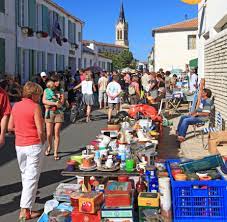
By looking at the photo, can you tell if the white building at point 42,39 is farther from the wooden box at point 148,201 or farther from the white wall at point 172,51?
the wooden box at point 148,201

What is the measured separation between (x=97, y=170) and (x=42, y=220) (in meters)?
0.92

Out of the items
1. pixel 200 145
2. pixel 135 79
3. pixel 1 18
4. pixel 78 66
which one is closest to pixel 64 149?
pixel 200 145

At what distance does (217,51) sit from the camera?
11.4 m

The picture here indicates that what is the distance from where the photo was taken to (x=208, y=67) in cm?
1355

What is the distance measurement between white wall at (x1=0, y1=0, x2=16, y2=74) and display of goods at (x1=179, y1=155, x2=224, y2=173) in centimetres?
1633

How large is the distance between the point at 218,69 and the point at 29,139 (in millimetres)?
7037

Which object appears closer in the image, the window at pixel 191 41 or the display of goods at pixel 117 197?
the display of goods at pixel 117 197

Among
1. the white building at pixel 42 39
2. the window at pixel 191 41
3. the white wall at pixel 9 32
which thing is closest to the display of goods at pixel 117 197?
the white wall at pixel 9 32

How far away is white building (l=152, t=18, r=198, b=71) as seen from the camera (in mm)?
46594

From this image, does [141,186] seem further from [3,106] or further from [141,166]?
[3,106]

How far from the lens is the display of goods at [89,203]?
468cm

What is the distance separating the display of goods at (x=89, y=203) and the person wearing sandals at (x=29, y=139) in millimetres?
987

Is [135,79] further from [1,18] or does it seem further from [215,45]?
[215,45]

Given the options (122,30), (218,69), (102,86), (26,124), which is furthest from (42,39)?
(122,30)
